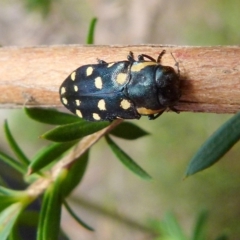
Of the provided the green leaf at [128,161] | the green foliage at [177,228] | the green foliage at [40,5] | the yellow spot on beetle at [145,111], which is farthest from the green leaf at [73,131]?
the green foliage at [40,5]

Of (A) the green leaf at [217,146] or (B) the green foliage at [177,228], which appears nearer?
(A) the green leaf at [217,146]

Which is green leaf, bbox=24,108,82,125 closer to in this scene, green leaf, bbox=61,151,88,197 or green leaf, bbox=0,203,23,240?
green leaf, bbox=61,151,88,197

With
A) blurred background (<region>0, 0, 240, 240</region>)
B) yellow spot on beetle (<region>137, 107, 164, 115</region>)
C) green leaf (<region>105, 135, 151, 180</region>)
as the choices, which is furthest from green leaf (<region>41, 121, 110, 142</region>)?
blurred background (<region>0, 0, 240, 240</region>)

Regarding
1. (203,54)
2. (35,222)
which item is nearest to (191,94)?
(203,54)

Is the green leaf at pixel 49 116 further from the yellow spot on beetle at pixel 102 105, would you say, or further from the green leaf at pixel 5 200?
the green leaf at pixel 5 200

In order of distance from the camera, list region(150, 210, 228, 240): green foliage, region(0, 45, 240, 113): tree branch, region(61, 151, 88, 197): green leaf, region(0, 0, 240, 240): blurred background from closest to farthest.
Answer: region(0, 45, 240, 113): tree branch → region(61, 151, 88, 197): green leaf → region(150, 210, 228, 240): green foliage → region(0, 0, 240, 240): blurred background

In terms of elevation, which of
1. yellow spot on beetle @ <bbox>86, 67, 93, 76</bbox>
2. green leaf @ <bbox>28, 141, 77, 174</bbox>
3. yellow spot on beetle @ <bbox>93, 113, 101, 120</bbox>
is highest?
yellow spot on beetle @ <bbox>86, 67, 93, 76</bbox>

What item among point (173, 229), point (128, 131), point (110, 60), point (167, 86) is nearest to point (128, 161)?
point (128, 131)
